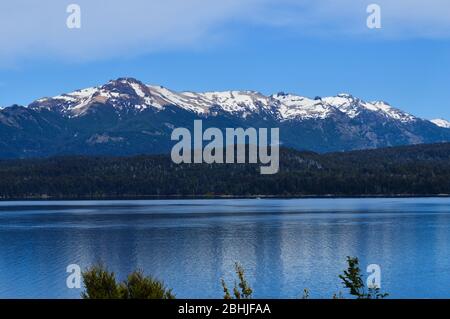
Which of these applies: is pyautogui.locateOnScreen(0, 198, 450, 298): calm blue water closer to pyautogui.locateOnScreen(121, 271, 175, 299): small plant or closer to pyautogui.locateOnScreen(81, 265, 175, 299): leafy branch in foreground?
pyautogui.locateOnScreen(81, 265, 175, 299): leafy branch in foreground

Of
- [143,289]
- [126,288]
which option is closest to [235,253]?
[126,288]

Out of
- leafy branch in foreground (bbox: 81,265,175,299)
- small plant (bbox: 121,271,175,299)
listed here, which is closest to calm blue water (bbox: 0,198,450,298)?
leafy branch in foreground (bbox: 81,265,175,299)

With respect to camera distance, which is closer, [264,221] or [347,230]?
[347,230]

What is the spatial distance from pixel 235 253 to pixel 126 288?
3020 inches

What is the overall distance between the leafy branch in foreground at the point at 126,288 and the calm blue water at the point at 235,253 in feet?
125

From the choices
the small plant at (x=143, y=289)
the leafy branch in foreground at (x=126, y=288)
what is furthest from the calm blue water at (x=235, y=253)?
the small plant at (x=143, y=289)

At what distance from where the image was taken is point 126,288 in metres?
32.9

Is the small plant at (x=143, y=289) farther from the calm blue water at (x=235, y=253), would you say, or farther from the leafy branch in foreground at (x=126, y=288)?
the calm blue water at (x=235, y=253)

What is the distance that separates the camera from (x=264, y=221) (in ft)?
596

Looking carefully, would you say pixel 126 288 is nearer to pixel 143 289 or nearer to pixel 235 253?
pixel 143 289
